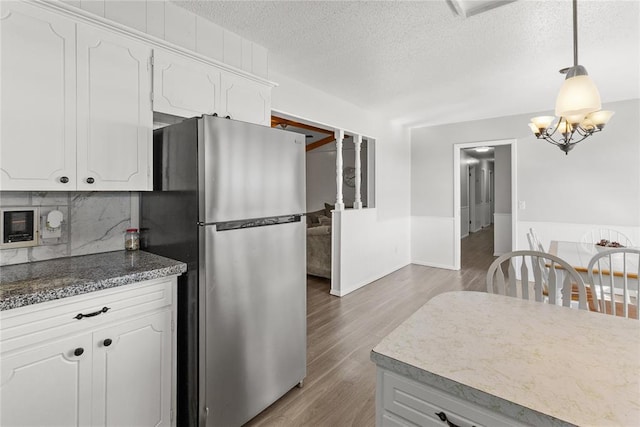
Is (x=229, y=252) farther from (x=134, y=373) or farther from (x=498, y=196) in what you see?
(x=498, y=196)

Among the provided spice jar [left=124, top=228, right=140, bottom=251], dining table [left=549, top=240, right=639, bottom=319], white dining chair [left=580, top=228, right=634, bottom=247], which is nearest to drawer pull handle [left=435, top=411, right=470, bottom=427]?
dining table [left=549, top=240, right=639, bottom=319]

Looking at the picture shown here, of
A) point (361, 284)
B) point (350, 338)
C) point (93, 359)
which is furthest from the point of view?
point (361, 284)

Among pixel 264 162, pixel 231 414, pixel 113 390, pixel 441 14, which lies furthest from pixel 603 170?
pixel 113 390

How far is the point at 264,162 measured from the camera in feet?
6.13

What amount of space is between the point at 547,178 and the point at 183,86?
4.94 metres

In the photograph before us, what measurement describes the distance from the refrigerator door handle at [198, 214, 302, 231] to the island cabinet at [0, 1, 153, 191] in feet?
1.91

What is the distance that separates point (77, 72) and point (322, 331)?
2.66m

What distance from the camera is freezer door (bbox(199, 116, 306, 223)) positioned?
1601mm

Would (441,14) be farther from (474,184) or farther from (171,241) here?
(474,184)

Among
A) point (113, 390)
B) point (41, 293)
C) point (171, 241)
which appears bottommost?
point (113, 390)

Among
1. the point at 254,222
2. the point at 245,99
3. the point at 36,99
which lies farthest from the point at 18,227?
the point at 245,99

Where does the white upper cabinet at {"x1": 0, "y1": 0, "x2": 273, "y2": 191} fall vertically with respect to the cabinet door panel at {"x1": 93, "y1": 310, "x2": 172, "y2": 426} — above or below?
above

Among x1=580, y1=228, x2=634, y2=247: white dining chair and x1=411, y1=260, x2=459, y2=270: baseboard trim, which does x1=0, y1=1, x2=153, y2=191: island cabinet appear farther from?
x1=580, y1=228, x2=634, y2=247: white dining chair

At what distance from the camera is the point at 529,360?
2.87 feet
